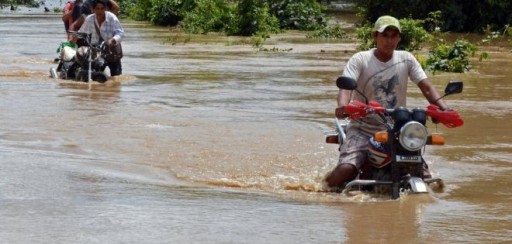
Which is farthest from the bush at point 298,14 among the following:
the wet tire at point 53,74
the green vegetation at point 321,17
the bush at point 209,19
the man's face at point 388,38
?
the man's face at point 388,38

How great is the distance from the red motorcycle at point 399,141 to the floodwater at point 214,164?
0.47ft

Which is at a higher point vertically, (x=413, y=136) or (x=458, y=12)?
(x=413, y=136)

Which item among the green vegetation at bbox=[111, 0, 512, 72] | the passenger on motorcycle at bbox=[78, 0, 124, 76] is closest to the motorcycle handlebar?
the passenger on motorcycle at bbox=[78, 0, 124, 76]

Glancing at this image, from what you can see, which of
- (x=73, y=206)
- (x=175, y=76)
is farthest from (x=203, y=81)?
(x=73, y=206)

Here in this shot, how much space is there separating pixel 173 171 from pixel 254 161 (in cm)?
93

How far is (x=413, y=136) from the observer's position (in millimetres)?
7480

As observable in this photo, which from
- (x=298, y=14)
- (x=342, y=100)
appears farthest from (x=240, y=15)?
(x=342, y=100)

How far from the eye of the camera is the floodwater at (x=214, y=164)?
6848 millimetres

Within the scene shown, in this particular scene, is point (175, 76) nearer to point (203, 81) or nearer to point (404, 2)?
point (203, 81)

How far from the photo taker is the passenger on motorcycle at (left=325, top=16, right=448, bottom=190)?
803cm

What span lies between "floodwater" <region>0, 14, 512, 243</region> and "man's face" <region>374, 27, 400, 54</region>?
3.61 ft

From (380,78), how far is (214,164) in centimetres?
209

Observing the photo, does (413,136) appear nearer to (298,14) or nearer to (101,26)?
(101,26)

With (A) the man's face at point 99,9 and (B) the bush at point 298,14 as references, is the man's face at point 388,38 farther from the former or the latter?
(B) the bush at point 298,14
